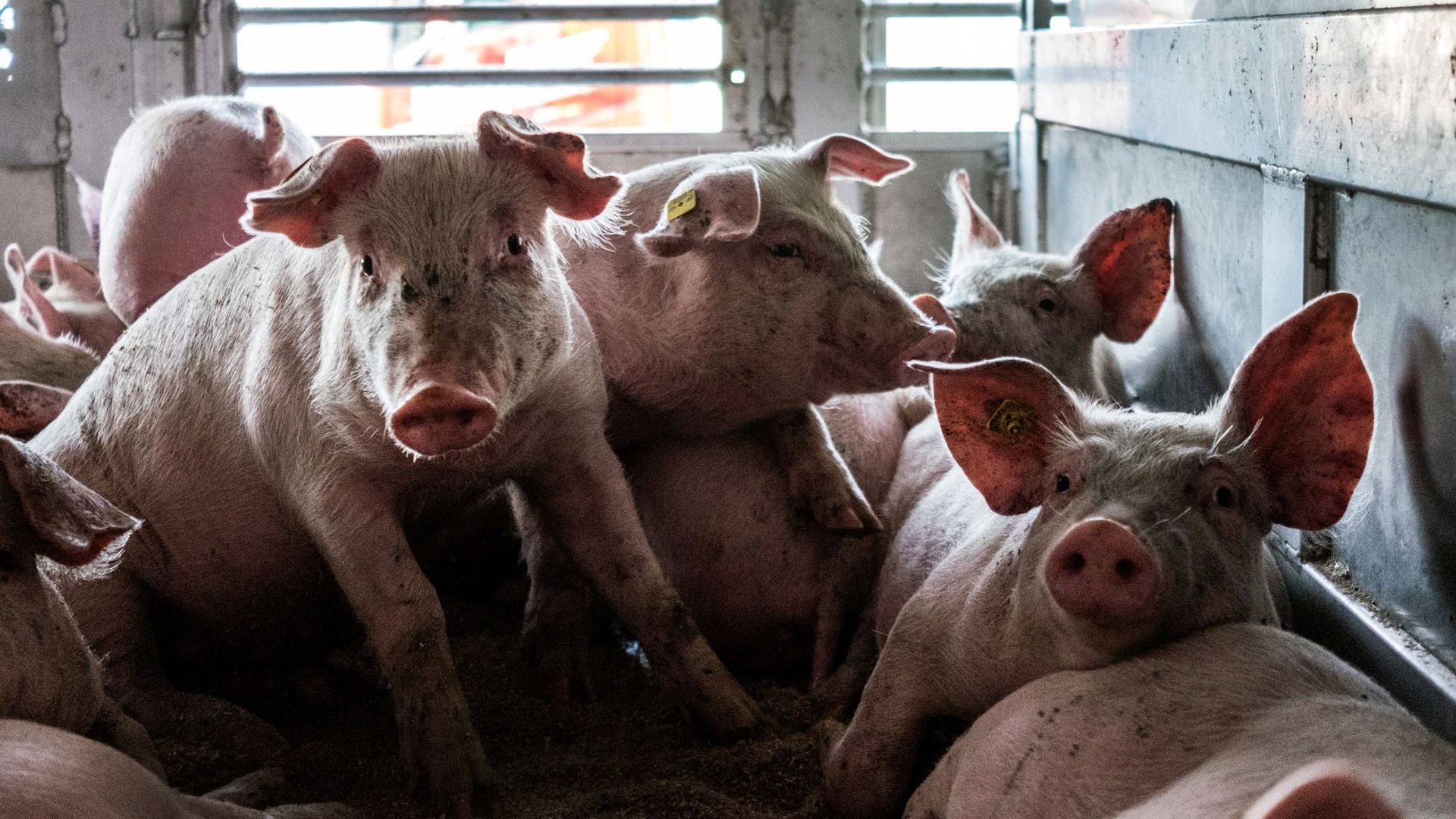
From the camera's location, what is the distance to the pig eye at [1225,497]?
2564 mm

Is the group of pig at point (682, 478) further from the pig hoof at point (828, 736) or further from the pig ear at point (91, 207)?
the pig ear at point (91, 207)

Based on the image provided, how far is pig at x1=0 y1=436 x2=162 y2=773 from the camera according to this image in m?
2.45

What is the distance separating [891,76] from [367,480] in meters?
3.51

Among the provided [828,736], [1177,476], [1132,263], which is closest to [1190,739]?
[1177,476]

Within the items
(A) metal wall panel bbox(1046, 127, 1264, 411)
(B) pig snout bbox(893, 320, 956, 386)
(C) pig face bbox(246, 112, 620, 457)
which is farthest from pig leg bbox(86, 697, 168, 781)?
(A) metal wall panel bbox(1046, 127, 1264, 411)

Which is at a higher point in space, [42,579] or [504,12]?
[504,12]

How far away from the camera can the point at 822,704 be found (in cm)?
353

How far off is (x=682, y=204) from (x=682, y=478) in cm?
77

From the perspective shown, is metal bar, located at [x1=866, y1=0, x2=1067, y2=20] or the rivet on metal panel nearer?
the rivet on metal panel

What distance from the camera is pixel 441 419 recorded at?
2.61 m

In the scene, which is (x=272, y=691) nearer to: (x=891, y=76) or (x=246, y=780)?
(x=246, y=780)

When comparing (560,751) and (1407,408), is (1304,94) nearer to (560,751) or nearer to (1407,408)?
(1407,408)

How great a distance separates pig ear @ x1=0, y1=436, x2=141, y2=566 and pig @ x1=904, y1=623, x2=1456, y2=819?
150 centimetres

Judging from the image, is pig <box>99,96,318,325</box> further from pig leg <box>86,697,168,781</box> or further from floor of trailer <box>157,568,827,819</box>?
pig leg <box>86,697,168,781</box>
